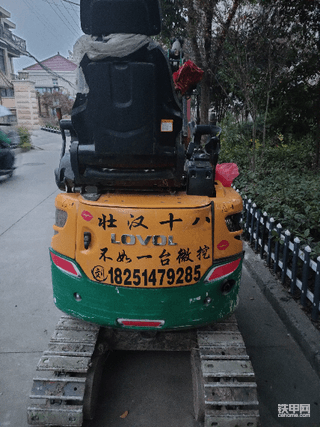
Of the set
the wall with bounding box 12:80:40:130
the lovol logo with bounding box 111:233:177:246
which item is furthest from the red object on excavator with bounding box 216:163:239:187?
the wall with bounding box 12:80:40:130

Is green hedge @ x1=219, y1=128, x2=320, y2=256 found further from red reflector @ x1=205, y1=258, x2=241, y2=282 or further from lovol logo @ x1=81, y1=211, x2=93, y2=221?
lovol logo @ x1=81, y1=211, x2=93, y2=221

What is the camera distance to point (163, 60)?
7.32 ft

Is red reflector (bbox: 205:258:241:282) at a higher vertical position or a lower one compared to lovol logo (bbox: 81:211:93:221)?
lower

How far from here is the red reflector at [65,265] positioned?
265 centimetres

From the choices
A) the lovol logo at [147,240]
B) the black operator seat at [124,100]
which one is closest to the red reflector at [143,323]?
the lovol logo at [147,240]

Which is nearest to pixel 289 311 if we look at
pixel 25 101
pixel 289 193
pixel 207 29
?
pixel 289 193

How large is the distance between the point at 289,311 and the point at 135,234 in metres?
2.33

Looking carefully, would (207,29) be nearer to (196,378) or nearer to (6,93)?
(196,378)

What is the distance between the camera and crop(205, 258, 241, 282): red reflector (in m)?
2.61

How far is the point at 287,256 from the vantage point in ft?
14.1

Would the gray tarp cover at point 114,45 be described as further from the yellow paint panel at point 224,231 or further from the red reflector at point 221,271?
the red reflector at point 221,271

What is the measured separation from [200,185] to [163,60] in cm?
95

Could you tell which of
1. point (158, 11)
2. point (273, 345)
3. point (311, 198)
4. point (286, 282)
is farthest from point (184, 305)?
point (311, 198)

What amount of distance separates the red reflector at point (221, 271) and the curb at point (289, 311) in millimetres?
1287
